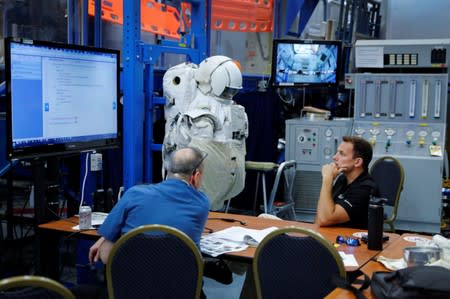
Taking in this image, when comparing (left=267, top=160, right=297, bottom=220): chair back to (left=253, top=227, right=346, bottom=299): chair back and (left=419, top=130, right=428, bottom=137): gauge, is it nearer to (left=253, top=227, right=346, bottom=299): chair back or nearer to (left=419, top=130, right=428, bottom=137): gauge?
(left=419, top=130, right=428, bottom=137): gauge

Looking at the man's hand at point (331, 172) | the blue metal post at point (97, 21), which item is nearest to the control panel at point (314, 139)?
the blue metal post at point (97, 21)

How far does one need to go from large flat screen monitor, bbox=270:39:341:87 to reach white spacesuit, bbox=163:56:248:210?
4.20ft

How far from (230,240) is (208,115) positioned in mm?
Answer: 1711

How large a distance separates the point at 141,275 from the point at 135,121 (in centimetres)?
231

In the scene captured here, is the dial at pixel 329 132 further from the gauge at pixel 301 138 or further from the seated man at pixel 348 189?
the seated man at pixel 348 189

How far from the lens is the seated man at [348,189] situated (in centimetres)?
334

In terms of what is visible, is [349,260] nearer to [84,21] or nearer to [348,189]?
[348,189]

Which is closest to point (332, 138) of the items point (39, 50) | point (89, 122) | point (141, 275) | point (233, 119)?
point (233, 119)

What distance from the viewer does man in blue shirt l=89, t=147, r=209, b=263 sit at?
2592 millimetres

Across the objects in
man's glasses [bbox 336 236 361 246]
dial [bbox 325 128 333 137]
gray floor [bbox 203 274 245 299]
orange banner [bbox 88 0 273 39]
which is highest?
orange banner [bbox 88 0 273 39]

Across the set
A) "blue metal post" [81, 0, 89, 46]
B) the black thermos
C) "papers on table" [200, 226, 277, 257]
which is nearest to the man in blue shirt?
"papers on table" [200, 226, 277, 257]

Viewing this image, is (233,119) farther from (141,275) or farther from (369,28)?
(369,28)

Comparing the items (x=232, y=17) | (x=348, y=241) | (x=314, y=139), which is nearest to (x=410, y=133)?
(x=314, y=139)

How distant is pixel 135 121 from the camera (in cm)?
444
